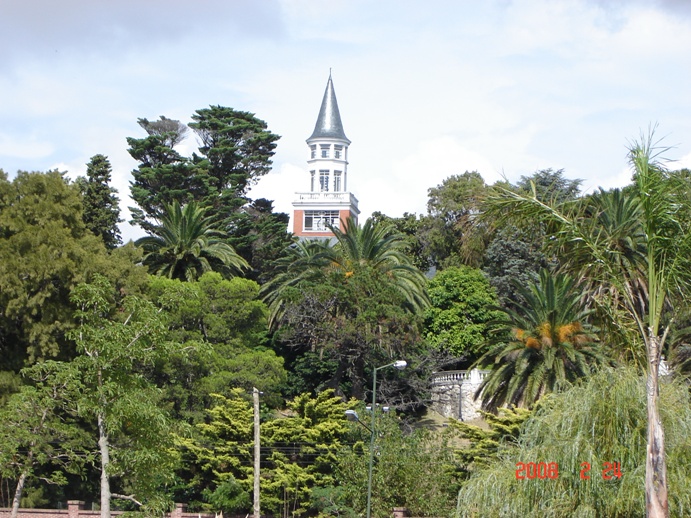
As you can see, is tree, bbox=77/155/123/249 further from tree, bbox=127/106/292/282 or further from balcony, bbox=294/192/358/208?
balcony, bbox=294/192/358/208

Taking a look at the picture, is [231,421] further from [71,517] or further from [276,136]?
[276,136]

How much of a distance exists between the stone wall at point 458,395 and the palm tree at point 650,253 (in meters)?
34.4

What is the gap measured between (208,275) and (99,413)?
24649mm

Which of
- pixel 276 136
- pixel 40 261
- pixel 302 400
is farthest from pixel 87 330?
pixel 276 136

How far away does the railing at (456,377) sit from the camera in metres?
50.1

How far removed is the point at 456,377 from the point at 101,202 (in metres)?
21.7

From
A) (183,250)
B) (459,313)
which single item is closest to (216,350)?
(183,250)

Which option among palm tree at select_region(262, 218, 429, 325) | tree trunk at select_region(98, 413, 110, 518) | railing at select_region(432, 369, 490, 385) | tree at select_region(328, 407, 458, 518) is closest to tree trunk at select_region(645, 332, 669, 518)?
tree trunk at select_region(98, 413, 110, 518)

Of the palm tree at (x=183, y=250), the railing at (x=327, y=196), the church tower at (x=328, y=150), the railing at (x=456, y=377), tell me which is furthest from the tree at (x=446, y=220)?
the church tower at (x=328, y=150)

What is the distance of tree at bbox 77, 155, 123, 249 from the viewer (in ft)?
173

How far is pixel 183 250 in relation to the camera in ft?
164

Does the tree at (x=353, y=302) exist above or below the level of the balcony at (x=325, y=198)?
below

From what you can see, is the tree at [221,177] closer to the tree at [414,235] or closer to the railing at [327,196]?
the tree at [414,235]
